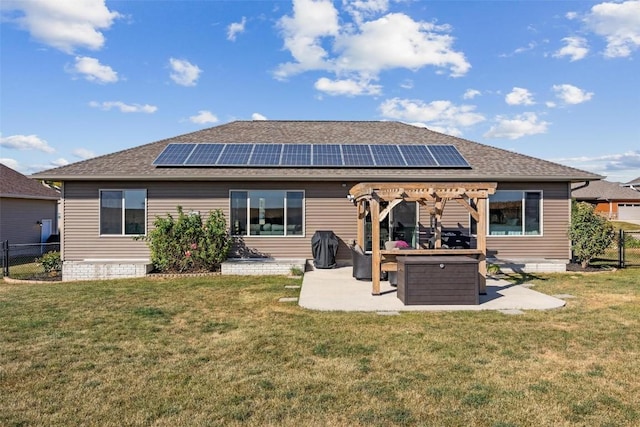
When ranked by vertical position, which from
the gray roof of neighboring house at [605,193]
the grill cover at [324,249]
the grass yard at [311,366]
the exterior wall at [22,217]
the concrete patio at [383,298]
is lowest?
the grass yard at [311,366]

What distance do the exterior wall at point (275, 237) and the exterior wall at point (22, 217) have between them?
265 inches

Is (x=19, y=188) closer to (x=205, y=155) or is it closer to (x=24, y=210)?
(x=24, y=210)

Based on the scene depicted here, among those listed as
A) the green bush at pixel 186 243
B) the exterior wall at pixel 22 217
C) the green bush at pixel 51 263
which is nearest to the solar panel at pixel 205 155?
the green bush at pixel 186 243

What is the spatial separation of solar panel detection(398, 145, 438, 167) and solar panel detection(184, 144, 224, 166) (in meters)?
5.72

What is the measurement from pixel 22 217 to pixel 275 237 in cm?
1227

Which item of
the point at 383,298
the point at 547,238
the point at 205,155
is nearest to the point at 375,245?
the point at 383,298

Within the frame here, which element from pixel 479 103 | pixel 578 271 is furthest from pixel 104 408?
pixel 479 103

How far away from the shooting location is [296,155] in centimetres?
1159

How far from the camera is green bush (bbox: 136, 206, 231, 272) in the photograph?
10328 millimetres

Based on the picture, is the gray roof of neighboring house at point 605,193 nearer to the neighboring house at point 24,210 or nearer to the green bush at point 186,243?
the green bush at point 186,243

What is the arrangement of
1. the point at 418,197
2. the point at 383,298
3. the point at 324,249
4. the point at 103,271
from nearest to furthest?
1. the point at 383,298
2. the point at 418,197
3. the point at 103,271
4. the point at 324,249

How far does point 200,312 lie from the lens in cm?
630

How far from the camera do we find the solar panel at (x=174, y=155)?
11062 mm

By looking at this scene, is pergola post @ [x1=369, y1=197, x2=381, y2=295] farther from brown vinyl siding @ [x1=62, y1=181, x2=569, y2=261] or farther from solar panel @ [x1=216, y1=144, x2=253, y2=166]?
solar panel @ [x1=216, y1=144, x2=253, y2=166]
